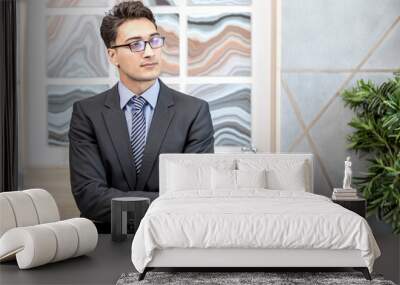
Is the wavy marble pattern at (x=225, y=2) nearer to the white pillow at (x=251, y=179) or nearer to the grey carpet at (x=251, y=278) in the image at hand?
the white pillow at (x=251, y=179)

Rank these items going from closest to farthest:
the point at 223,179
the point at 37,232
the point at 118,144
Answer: the point at 37,232, the point at 223,179, the point at 118,144

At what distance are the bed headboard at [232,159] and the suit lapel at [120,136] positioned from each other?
0.47 m

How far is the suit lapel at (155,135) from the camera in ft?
24.0

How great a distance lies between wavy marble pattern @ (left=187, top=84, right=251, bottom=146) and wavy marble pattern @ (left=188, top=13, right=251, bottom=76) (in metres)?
0.17

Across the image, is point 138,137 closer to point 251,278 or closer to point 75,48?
point 75,48

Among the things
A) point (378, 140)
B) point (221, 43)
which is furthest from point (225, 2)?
point (378, 140)

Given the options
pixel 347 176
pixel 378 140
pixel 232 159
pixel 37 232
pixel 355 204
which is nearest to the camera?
pixel 37 232

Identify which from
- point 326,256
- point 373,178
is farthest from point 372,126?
point 326,256

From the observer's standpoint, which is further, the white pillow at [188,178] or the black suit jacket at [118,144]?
the black suit jacket at [118,144]

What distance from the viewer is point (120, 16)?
7414 millimetres

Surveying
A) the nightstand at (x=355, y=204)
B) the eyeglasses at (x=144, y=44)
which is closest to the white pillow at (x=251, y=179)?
the nightstand at (x=355, y=204)

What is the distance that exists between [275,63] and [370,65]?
962mm

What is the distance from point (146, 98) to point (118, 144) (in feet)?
1.82

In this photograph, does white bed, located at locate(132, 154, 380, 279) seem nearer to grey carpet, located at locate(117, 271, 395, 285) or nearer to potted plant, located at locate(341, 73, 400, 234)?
grey carpet, located at locate(117, 271, 395, 285)
